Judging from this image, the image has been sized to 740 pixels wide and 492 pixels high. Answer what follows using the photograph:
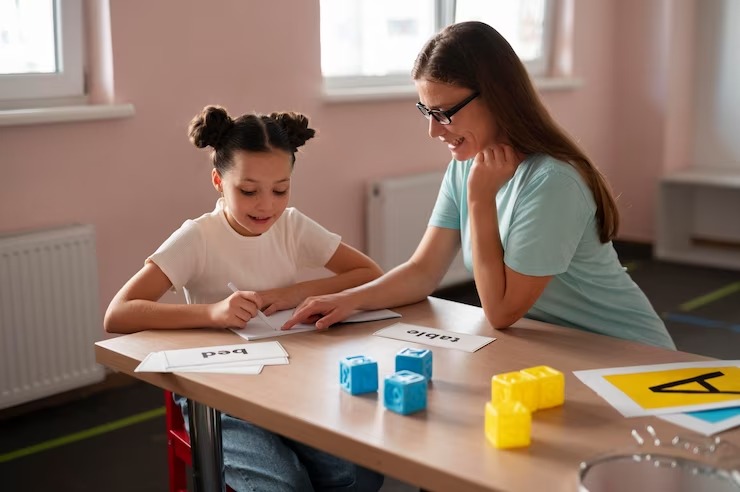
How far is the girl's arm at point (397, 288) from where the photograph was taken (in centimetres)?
179

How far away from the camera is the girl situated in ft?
5.62

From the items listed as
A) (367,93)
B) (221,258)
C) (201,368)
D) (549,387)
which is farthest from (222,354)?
(367,93)

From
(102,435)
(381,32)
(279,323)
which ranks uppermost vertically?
(381,32)

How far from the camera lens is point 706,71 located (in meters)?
5.45

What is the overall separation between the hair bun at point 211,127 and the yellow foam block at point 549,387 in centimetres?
95

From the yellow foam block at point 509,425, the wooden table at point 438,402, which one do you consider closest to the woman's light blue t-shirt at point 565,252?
the wooden table at point 438,402

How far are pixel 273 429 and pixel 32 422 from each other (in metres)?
2.03

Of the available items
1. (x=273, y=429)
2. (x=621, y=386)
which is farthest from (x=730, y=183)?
(x=273, y=429)

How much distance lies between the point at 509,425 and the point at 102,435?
2.09 m

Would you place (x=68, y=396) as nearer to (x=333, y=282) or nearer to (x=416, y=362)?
(x=333, y=282)

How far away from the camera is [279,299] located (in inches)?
74.9

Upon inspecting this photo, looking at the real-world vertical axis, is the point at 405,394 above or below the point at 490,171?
below

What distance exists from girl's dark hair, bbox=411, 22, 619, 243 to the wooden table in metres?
0.30

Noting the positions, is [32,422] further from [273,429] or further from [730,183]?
[730,183]
